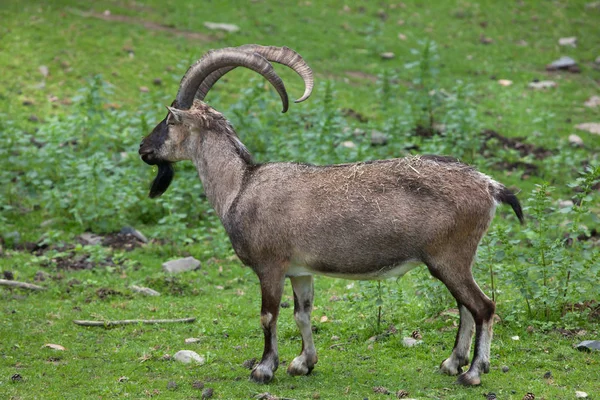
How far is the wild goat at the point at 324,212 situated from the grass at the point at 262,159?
0.82m

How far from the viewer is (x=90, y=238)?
49.0ft

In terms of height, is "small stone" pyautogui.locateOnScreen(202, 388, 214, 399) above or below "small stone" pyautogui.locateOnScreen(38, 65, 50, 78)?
above

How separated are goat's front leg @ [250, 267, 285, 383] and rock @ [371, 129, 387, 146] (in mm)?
9100

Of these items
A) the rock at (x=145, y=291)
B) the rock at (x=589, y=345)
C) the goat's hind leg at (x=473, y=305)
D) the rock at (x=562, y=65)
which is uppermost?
the goat's hind leg at (x=473, y=305)

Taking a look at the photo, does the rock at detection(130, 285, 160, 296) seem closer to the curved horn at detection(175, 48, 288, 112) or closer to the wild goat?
the wild goat

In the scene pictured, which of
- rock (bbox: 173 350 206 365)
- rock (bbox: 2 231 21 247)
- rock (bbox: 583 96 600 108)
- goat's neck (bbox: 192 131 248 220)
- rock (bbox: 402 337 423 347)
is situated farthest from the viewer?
rock (bbox: 583 96 600 108)

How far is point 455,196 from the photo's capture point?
862 centimetres

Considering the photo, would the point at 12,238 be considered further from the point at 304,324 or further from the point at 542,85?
the point at 542,85

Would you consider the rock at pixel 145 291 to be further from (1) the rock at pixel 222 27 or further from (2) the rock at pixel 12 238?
(1) the rock at pixel 222 27

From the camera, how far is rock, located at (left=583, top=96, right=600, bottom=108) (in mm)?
22398

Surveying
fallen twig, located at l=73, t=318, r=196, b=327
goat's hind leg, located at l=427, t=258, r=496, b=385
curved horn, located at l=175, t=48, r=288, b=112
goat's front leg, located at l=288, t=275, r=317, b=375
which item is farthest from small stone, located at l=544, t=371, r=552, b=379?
fallen twig, located at l=73, t=318, r=196, b=327

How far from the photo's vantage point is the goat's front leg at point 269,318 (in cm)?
918

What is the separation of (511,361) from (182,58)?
605 inches

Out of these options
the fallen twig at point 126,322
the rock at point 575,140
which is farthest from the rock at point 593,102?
the fallen twig at point 126,322
